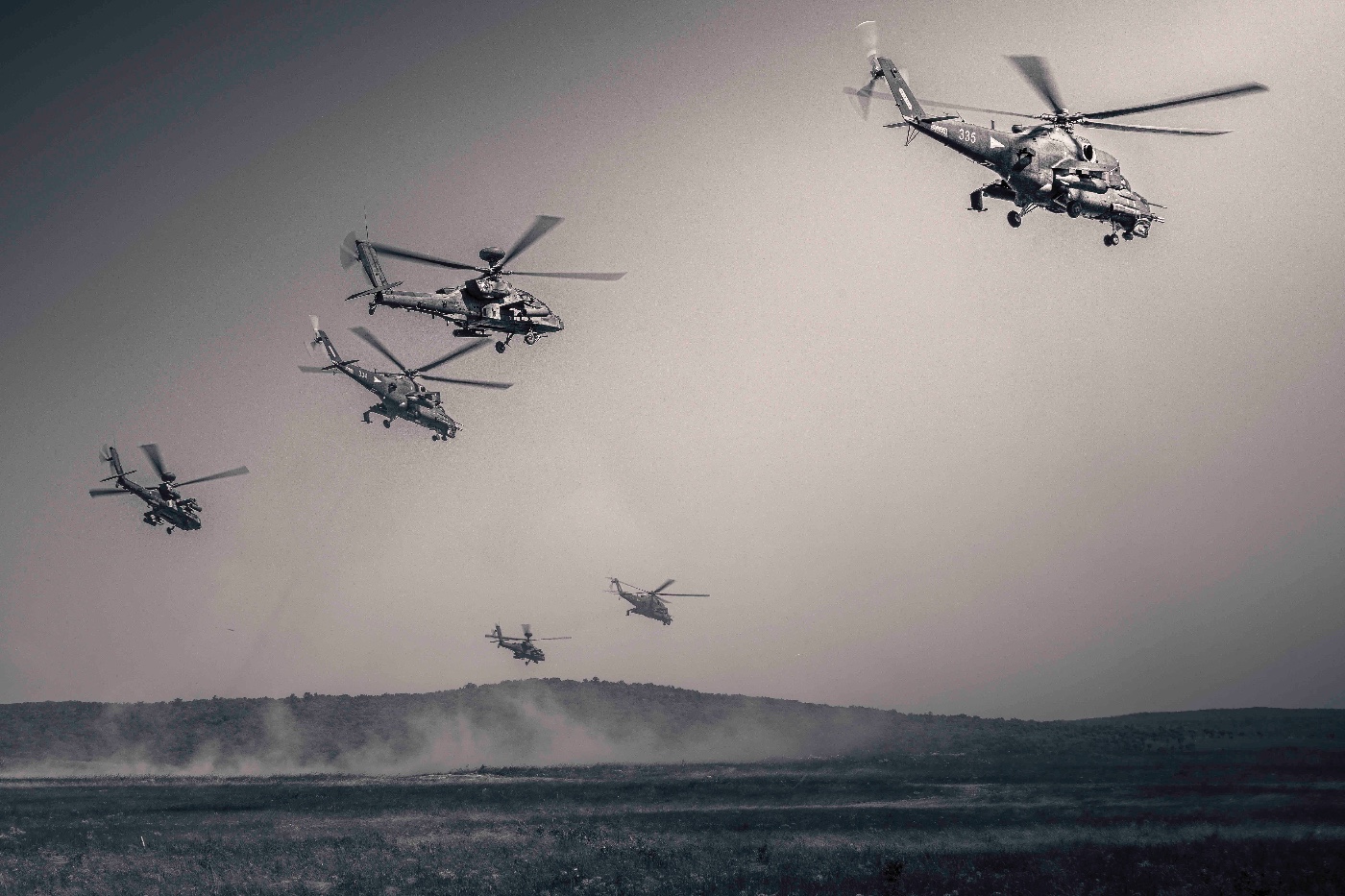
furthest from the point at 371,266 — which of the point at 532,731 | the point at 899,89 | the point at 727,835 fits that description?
the point at 532,731

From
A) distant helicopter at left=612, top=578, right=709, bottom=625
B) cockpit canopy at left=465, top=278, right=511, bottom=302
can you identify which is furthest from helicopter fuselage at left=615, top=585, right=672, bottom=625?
cockpit canopy at left=465, top=278, right=511, bottom=302

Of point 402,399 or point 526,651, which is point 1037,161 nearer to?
point 402,399

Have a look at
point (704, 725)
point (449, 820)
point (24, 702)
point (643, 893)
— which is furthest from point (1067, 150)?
point (24, 702)

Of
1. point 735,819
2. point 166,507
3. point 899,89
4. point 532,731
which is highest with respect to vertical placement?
point 899,89

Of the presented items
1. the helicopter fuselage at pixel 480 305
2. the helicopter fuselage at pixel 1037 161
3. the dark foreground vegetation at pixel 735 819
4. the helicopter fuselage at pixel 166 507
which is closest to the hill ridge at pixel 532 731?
the dark foreground vegetation at pixel 735 819

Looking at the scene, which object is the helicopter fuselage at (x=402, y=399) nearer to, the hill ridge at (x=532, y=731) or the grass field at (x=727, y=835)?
the grass field at (x=727, y=835)
